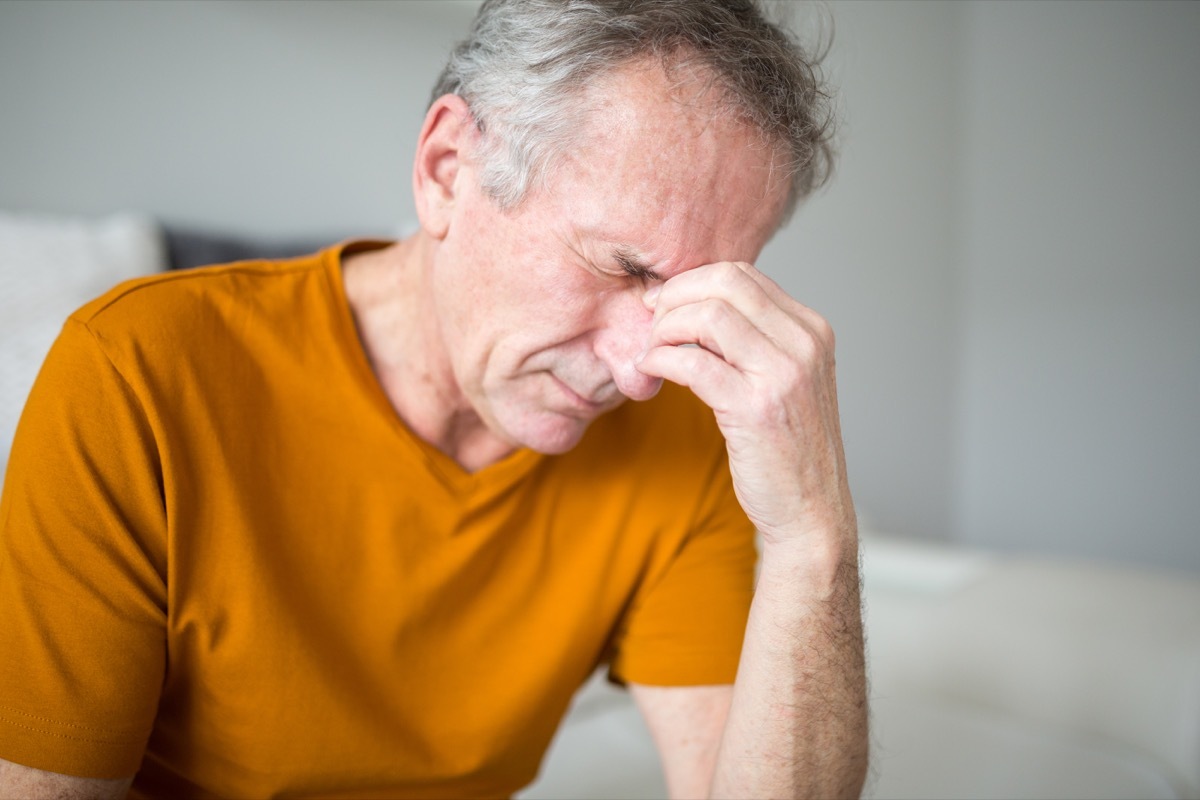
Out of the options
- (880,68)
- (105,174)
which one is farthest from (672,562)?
(880,68)

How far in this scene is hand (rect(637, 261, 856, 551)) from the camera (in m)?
0.83

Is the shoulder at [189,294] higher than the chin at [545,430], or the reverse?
the shoulder at [189,294]

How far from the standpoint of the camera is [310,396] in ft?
3.22

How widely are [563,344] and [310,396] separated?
0.29m

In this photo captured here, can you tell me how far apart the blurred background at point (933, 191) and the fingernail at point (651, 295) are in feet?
4.07

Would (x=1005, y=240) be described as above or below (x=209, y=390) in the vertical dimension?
below

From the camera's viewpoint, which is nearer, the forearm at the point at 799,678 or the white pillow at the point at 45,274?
the forearm at the point at 799,678

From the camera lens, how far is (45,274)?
1.32 metres

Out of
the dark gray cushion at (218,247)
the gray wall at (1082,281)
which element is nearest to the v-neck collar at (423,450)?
the dark gray cushion at (218,247)

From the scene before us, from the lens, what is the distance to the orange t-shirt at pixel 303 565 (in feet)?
2.55

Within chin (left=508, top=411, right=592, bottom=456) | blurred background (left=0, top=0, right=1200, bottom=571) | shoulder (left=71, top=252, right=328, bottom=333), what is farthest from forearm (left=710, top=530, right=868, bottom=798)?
blurred background (left=0, top=0, right=1200, bottom=571)

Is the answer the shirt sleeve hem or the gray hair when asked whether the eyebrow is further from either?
the shirt sleeve hem

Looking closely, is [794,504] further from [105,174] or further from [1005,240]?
[1005,240]

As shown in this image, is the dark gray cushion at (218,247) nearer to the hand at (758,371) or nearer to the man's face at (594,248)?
the man's face at (594,248)
